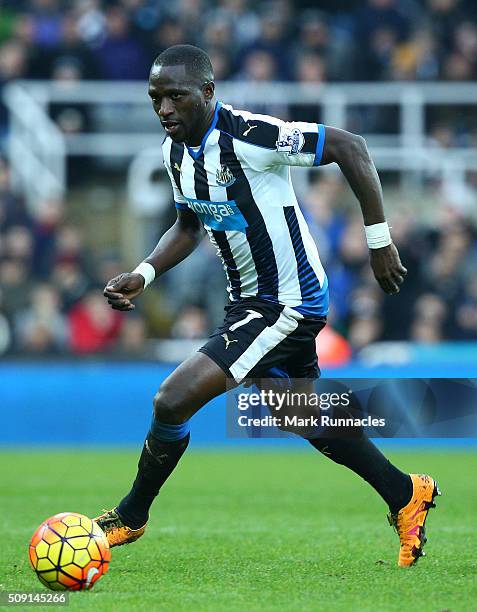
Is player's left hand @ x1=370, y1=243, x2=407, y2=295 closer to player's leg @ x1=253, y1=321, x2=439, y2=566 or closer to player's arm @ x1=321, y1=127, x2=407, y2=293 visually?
player's arm @ x1=321, y1=127, x2=407, y2=293

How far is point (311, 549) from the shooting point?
261 inches

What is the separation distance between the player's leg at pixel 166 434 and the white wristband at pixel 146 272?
58 cm

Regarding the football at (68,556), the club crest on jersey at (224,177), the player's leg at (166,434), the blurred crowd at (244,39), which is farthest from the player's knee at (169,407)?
the blurred crowd at (244,39)

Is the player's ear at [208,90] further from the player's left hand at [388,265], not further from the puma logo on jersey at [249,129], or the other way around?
the player's left hand at [388,265]

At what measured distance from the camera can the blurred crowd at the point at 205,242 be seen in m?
13.8

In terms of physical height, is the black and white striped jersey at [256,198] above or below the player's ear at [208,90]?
below

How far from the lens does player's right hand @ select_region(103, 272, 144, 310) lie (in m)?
5.98

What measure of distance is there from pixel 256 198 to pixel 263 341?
0.67 m

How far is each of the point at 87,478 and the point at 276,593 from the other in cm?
528

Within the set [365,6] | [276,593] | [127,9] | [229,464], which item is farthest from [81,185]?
[276,593]

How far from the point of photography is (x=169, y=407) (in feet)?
18.8

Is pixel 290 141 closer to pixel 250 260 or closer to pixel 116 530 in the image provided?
pixel 250 260

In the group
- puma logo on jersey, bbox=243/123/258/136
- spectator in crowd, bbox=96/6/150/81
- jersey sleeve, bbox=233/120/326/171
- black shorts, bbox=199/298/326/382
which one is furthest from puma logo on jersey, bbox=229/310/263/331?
spectator in crowd, bbox=96/6/150/81

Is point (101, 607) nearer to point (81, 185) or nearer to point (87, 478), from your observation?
point (87, 478)
